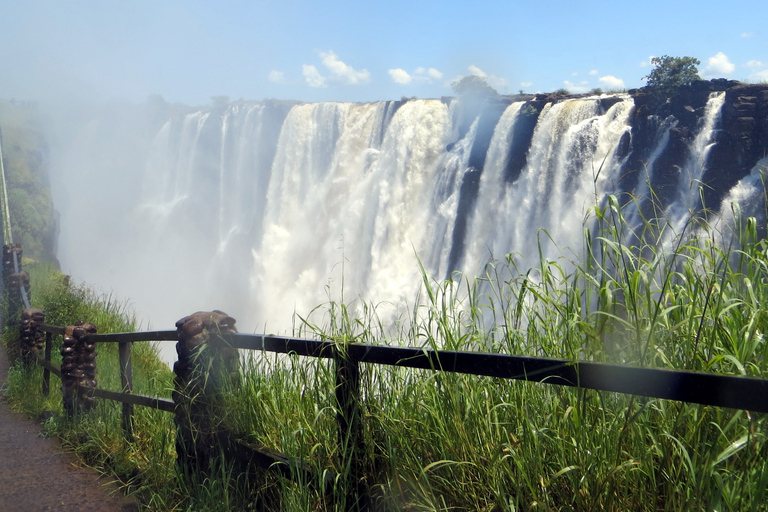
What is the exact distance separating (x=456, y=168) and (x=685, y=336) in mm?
19139

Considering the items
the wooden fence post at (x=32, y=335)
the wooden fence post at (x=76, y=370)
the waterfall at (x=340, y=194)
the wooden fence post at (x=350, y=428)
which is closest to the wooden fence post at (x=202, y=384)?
the wooden fence post at (x=350, y=428)

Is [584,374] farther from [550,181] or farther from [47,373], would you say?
[550,181]

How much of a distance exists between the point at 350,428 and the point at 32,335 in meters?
5.61

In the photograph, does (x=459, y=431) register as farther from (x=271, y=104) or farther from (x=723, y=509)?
(x=271, y=104)

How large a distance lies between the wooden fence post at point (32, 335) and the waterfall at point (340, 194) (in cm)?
369

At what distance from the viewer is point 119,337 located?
402 centimetres

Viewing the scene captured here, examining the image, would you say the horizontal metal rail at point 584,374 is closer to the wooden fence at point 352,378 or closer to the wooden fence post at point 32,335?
the wooden fence at point 352,378

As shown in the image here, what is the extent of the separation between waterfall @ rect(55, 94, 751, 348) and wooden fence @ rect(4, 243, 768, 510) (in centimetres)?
559

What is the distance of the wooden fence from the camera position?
4.30 ft

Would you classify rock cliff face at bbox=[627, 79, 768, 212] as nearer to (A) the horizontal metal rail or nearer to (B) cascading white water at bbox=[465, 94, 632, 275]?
(B) cascading white water at bbox=[465, 94, 632, 275]

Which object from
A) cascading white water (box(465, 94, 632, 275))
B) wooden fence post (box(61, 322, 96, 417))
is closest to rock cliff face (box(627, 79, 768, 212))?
cascading white water (box(465, 94, 632, 275))

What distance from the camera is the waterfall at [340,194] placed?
1684 cm

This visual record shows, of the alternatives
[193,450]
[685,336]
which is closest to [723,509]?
[685,336]

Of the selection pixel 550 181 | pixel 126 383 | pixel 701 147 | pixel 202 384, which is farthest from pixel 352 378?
pixel 550 181
